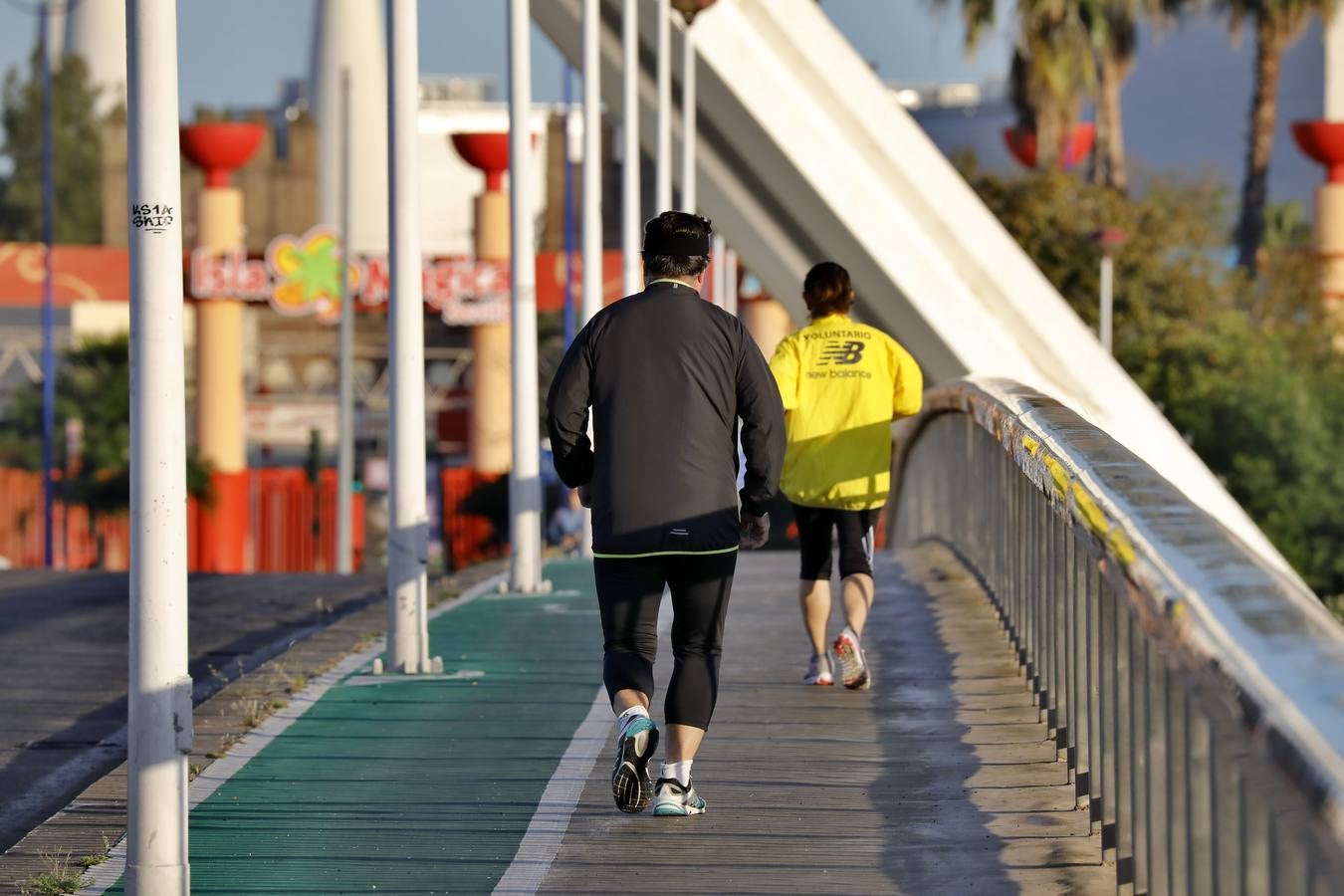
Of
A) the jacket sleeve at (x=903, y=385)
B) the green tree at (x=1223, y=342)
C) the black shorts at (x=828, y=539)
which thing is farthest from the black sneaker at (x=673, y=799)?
the green tree at (x=1223, y=342)

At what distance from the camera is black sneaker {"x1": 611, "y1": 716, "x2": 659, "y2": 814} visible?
639cm

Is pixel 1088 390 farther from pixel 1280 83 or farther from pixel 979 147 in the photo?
pixel 979 147

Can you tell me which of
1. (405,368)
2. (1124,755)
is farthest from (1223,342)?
(1124,755)

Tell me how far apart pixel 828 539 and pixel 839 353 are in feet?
2.51

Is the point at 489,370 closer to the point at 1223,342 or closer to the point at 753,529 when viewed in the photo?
the point at 1223,342

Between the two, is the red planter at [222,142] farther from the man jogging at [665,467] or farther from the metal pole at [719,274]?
the man jogging at [665,467]

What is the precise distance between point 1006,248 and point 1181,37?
49.4 m

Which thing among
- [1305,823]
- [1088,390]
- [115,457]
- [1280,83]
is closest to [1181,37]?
[1280,83]

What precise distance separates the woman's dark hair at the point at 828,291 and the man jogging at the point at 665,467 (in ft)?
8.16

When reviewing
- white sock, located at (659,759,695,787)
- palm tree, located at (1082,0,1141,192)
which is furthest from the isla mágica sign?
white sock, located at (659,759,695,787)

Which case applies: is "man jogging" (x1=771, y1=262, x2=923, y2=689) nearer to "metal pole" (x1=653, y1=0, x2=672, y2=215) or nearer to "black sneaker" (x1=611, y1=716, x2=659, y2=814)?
"black sneaker" (x1=611, y1=716, x2=659, y2=814)

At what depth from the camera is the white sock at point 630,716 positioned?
6430 millimetres

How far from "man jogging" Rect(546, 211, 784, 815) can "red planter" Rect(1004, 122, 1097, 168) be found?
4332 cm

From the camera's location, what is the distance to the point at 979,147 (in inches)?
3123
